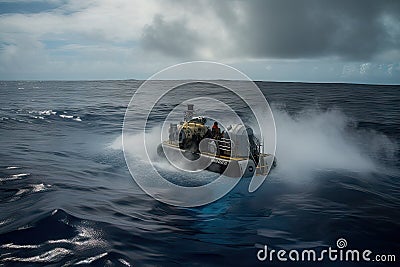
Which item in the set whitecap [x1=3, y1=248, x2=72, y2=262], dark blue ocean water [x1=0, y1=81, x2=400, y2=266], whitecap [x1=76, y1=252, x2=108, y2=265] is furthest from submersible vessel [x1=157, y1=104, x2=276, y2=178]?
whitecap [x1=3, y1=248, x2=72, y2=262]

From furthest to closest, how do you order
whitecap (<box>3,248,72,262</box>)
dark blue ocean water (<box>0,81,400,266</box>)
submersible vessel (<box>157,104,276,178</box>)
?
submersible vessel (<box>157,104,276,178</box>)
dark blue ocean water (<box>0,81,400,266</box>)
whitecap (<box>3,248,72,262</box>)

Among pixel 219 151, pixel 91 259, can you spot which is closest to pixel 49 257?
pixel 91 259

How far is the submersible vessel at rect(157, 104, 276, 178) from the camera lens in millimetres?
15797

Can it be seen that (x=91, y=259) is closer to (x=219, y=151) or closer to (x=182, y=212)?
(x=182, y=212)

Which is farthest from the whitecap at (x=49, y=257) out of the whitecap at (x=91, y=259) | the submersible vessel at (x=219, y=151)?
the submersible vessel at (x=219, y=151)

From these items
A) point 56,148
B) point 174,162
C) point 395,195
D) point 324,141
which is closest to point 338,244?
point 395,195

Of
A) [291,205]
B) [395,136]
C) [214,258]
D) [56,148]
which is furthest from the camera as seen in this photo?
[395,136]

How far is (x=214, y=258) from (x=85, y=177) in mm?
9505

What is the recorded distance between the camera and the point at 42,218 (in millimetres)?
9930

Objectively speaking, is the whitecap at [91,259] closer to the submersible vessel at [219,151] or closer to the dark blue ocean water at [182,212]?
the dark blue ocean water at [182,212]

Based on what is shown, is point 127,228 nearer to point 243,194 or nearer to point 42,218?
point 42,218

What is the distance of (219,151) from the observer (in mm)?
16906

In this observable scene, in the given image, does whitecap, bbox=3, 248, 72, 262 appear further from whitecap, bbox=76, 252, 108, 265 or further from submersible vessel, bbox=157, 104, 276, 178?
submersible vessel, bbox=157, 104, 276, 178

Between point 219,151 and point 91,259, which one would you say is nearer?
point 91,259
